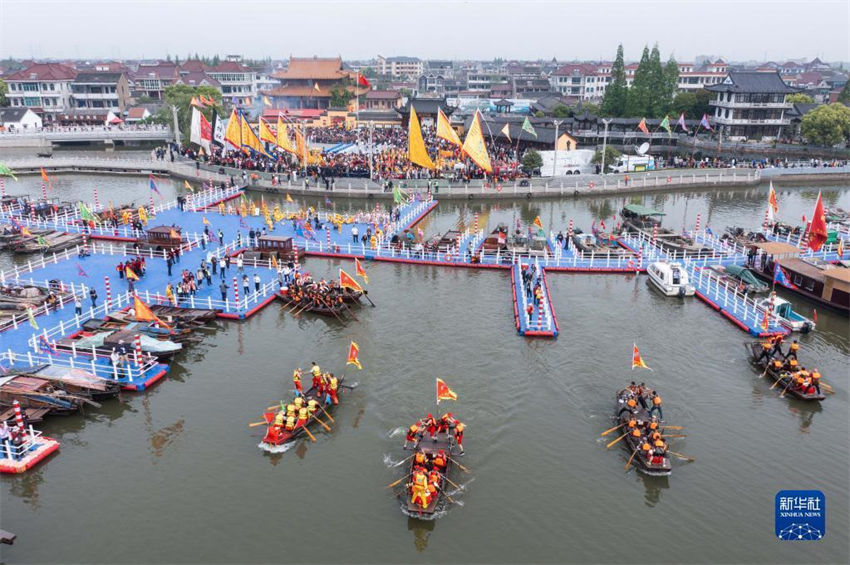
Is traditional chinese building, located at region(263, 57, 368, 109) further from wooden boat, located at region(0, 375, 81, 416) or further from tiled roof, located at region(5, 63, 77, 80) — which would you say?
wooden boat, located at region(0, 375, 81, 416)

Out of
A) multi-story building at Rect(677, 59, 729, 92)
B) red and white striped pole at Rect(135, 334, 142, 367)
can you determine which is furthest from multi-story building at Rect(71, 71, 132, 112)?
multi-story building at Rect(677, 59, 729, 92)

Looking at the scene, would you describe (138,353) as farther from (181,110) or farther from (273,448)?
(181,110)

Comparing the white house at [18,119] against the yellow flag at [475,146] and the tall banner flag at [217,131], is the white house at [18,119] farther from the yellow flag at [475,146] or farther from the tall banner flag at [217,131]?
the yellow flag at [475,146]

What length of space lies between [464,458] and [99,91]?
415ft

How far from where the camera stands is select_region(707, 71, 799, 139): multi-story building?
Result: 92.4 m

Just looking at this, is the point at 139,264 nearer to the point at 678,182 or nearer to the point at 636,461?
the point at 636,461

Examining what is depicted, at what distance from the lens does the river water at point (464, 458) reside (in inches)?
755

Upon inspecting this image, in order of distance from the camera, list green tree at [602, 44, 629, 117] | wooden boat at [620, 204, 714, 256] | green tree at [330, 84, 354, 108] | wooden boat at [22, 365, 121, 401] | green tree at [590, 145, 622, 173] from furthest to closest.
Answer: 1. green tree at [330, 84, 354, 108]
2. green tree at [602, 44, 629, 117]
3. green tree at [590, 145, 622, 173]
4. wooden boat at [620, 204, 714, 256]
5. wooden boat at [22, 365, 121, 401]

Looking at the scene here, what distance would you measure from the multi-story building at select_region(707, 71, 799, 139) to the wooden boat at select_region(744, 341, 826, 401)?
7465 cm

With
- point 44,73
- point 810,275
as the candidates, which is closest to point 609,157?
point 810,275

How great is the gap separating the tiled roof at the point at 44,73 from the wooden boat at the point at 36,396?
115 meters

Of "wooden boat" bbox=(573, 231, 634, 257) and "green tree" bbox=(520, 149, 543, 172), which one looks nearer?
"wooden boat" bbox=(573, 231, 634, 257)

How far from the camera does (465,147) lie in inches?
2005

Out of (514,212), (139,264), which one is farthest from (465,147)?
(139,264)
